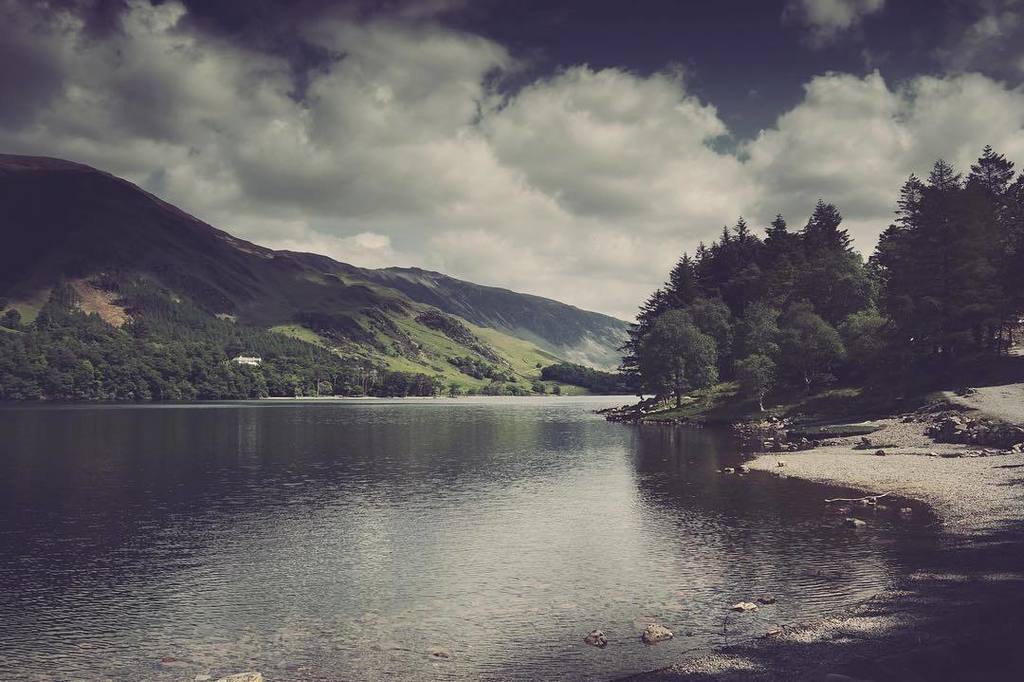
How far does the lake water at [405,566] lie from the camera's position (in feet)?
100

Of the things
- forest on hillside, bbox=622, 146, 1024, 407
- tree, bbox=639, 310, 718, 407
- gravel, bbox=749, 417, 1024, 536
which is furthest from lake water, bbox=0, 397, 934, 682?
tree, bbox=639, 310, 718, 407

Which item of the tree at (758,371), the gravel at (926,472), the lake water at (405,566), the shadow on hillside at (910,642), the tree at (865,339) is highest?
the tree at (865,339)

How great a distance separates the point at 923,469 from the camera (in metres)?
69.0

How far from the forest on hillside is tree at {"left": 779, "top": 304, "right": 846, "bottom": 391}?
0.25 meters

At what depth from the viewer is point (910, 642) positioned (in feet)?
90.7

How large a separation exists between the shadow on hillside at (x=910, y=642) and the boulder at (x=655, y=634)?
3.03m

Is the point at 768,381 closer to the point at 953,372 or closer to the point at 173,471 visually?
the point at 953,372

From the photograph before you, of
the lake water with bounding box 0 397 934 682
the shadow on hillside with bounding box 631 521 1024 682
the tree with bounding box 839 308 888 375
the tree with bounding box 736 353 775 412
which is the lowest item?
the lake water with bounding box 0 397 934 682

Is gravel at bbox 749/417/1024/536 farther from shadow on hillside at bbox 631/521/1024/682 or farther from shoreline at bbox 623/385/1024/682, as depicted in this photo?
shadow on hillside at bbox 631/521/1024/682

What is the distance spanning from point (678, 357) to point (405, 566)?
129425 millimetres

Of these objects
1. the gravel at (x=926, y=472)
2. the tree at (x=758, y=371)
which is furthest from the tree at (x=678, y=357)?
the gravel at (x=926, y=472)

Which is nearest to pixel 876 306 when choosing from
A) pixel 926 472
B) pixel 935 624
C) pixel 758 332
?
pixel 758 332

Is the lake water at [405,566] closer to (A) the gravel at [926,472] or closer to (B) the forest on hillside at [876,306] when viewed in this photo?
(A) the gravel at [926,472]

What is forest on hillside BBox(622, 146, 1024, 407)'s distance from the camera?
107 metres
